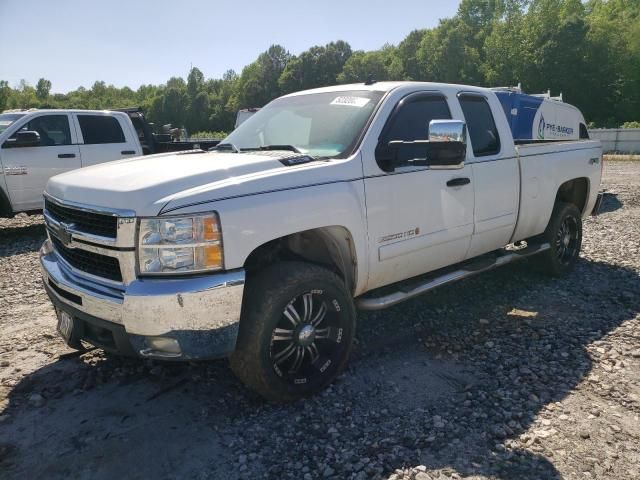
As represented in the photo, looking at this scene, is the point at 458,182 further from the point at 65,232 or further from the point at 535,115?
the point at 535,115

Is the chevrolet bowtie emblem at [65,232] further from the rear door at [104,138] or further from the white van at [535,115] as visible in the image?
the white van at [535,115]

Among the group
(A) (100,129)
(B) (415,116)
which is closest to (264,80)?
(A) (100,129)

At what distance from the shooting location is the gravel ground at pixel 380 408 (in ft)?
8.64

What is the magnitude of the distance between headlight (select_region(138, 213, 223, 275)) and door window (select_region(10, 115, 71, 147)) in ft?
23.0

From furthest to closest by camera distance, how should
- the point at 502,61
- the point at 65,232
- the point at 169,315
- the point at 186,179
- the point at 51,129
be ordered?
1. the point at 502,61
2. the point at 51,129
3. the point at 65,232
4. the point at 186,179
5. the point at 169,315

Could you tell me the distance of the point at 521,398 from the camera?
10.6 feet

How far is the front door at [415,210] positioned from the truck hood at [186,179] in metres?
0.36

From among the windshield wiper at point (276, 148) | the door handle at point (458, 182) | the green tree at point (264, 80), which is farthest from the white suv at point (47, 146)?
the green tree at point (264, 80)

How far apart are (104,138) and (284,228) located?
740 cm

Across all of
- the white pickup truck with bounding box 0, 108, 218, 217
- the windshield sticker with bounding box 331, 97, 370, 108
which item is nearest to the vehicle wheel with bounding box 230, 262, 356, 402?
the windshield sticker with bounding box 331, 97, 370, 108

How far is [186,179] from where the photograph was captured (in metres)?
2.85

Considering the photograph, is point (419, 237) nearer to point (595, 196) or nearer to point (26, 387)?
point (26, 387)

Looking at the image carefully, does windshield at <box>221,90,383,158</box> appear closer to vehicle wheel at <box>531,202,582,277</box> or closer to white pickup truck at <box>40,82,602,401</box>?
white pickup truck at <box>40,82,602,401</box>

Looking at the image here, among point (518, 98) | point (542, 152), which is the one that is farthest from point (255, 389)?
point (518, 98)
